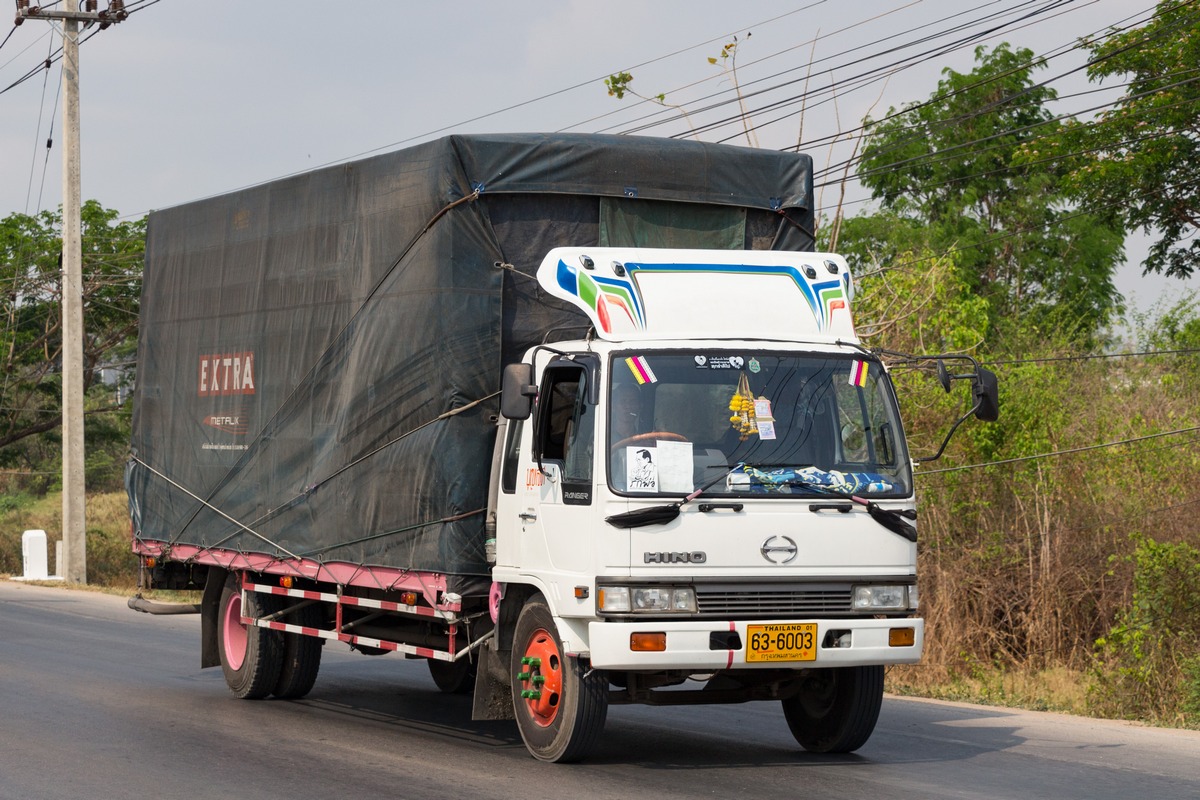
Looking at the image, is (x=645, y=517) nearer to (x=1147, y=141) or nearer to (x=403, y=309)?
(x=403, y=309)

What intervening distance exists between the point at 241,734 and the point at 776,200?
503 centimetres

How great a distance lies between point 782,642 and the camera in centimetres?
785

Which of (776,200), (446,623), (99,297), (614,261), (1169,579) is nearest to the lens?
(614,261)

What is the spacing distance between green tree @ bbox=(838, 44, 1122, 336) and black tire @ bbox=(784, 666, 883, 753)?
2869 cm

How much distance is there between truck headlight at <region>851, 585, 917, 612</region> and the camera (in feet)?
26.6

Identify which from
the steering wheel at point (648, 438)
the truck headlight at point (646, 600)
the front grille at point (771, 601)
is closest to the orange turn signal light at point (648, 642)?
the truck headlight at point (646, 600)

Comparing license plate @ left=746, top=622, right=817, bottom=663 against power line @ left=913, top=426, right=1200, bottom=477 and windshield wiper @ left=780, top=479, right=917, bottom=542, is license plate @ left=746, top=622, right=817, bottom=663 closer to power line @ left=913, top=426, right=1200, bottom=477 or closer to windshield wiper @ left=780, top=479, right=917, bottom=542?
windshield wiper @ left=780, top=479, right=917, bottom=542

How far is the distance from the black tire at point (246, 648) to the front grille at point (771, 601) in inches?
191

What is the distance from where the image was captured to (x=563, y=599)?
8.02m

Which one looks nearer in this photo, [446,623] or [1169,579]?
[446,623]

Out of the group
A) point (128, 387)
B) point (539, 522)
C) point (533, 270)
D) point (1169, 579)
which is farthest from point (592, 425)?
point (128, 387)

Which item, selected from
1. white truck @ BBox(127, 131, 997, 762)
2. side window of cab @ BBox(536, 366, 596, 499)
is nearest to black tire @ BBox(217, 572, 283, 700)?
white truck @ BBox(127, 131, 997, 762)

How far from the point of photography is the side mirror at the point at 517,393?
8.16m

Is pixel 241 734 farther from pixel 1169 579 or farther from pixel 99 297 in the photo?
pixel 99 297
